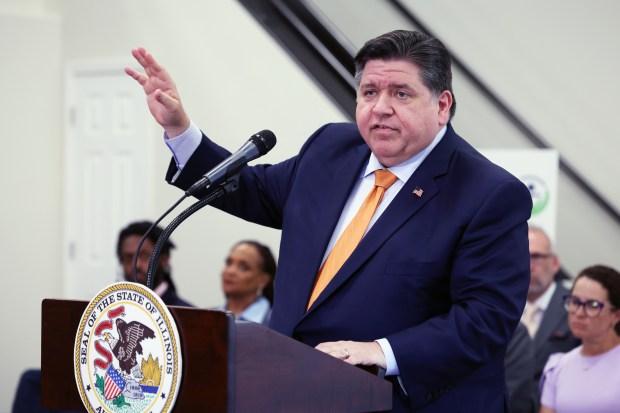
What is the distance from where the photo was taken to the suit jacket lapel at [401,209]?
222cm

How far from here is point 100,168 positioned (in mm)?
7980

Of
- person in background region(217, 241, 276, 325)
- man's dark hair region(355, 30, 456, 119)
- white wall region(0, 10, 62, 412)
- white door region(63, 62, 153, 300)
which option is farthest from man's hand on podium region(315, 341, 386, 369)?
white wall region(0, 10, 62, 412)

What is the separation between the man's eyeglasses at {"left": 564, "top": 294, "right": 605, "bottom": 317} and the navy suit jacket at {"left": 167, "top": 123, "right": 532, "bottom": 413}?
218 cm

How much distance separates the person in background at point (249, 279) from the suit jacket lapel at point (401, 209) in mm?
3296

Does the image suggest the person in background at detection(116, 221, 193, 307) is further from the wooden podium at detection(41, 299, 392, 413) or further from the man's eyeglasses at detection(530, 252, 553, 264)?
the wooden podium at detection(41, 299, 392, 413)

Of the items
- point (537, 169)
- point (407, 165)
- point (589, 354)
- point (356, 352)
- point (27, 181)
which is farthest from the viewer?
point (27, 181)

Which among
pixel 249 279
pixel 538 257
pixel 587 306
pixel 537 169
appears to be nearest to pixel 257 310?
pixel 249 279

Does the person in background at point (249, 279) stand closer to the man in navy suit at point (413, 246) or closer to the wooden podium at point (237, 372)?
the man in navy suit at point (413, 246)

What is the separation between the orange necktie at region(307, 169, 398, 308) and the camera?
2275 mm

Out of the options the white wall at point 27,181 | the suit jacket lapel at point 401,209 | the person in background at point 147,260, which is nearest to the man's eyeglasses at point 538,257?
the person in background at point 147,260

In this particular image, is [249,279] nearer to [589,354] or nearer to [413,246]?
[589,354]

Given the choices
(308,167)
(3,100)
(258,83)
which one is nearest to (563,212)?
(258,83)

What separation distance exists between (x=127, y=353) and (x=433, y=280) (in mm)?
716

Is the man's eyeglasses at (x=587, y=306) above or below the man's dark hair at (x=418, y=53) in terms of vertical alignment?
below
